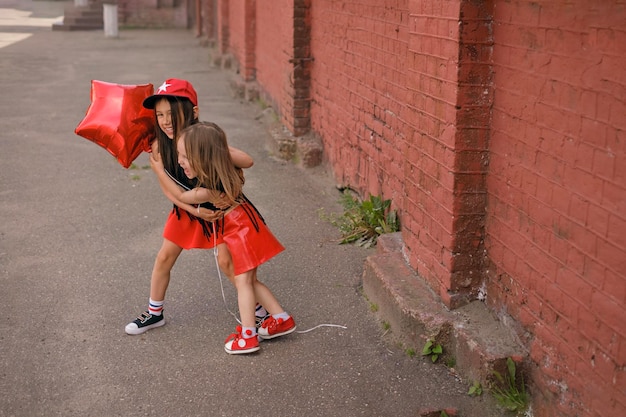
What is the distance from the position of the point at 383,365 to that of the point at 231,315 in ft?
3.44

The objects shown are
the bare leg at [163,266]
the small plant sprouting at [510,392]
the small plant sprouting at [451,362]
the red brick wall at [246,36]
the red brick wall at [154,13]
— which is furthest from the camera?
the red brick wall at [154,13]

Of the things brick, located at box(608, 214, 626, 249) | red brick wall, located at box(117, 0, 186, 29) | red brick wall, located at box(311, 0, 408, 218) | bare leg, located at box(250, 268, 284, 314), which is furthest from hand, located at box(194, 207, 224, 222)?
red brick wall, located at box(117, 0, 186, 29)

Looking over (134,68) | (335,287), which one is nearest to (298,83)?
(335,287)

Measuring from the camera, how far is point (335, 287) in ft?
17.2

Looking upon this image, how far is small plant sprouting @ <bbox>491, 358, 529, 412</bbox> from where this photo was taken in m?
3.60

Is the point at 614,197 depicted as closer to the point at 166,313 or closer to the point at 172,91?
the point at 172,91

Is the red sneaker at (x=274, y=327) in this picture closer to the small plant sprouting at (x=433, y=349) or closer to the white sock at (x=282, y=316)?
the white sock at (x=282, y=316)

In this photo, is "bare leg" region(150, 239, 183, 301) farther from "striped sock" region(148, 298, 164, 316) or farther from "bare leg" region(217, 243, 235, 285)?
"bare leg" region(217, 243, 235, 285)

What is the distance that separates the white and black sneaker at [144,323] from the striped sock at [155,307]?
0.8 inches

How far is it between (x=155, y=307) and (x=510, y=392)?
1.96 m

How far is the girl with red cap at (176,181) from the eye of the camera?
4.28 m

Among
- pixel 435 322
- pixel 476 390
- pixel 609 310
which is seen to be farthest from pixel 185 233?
pixel 609 310

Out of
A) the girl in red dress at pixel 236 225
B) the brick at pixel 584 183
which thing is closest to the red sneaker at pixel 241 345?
the girl in red dress at pixel 236 225

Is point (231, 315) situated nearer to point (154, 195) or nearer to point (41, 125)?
point (154, 195)
